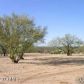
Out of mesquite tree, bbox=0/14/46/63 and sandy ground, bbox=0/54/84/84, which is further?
mesquite tree, bbox=0/14/46/63

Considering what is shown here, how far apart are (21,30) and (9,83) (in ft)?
60.8

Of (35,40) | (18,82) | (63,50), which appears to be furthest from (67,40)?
(18,82)

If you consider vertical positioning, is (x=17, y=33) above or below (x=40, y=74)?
above

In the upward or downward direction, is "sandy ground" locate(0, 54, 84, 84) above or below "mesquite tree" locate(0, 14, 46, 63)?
below

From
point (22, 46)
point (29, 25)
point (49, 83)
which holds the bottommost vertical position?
point (49, 83)

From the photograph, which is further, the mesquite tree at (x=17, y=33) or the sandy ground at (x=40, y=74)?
the mesquite tree at (x=17, y=33)

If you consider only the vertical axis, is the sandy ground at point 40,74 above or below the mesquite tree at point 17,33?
below

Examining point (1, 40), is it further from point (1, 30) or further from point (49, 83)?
point (49, 83)

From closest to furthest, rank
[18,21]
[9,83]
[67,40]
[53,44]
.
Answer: [9,83] → [18,21] → [67,40] → [53,44]

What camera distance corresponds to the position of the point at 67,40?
67.2m

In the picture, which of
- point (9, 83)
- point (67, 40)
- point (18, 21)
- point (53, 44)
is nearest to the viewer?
point (9, 83)

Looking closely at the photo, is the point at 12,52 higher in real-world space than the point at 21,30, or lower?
lower

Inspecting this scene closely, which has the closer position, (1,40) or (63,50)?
(1,40)

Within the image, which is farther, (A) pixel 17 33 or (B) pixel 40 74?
(A) pixel 17 33
